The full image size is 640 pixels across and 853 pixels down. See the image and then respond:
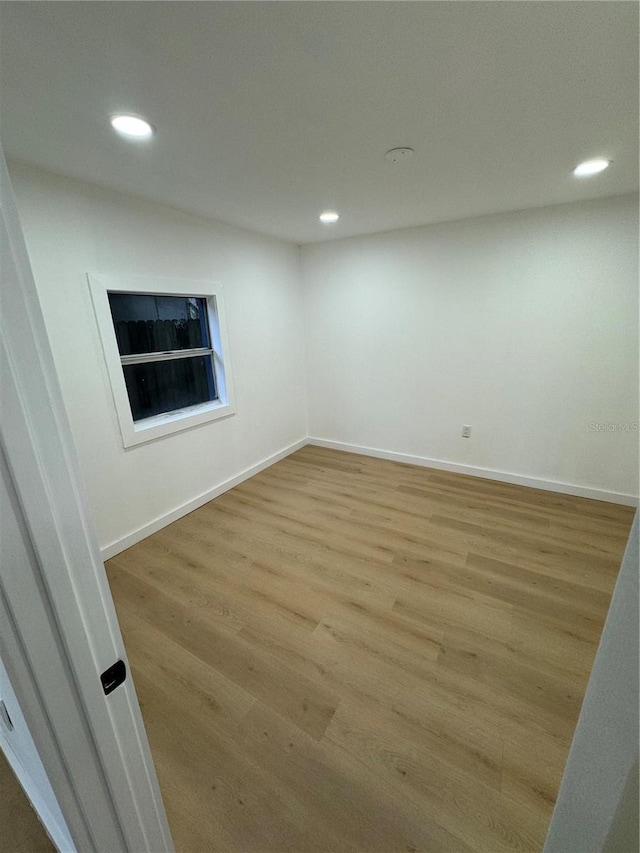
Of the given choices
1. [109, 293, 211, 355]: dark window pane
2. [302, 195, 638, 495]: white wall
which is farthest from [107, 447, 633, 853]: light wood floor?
[109, 293, 211, 355]: dark window pane

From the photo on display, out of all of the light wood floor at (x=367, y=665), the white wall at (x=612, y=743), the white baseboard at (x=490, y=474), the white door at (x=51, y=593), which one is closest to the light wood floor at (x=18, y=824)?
the light wood floor at (x=367, y=665)

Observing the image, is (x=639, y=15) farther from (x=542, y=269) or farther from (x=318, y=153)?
(x=542, y=269)

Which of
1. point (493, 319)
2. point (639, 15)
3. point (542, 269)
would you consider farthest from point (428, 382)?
point (639, 15)

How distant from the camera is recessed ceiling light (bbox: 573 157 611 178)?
1.80m

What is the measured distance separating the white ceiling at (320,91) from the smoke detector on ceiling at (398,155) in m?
0.05

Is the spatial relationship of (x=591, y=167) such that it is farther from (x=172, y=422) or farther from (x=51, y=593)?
(x=172, y=422)

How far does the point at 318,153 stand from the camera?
5.34 ft

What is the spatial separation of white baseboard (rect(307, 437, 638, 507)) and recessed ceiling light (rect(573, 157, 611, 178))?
2291 mm

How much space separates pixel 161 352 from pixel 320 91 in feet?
6.43

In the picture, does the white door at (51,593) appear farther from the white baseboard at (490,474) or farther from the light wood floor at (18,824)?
the white baseboard at (490,474)

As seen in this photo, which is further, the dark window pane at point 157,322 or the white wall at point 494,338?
the white wall at point 494,338

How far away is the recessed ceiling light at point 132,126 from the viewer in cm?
133

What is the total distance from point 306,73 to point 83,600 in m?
1.61

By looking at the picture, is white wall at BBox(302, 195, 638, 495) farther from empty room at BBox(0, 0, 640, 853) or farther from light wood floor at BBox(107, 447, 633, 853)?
light wood floor at BBox(107, 447, 633, 853)
